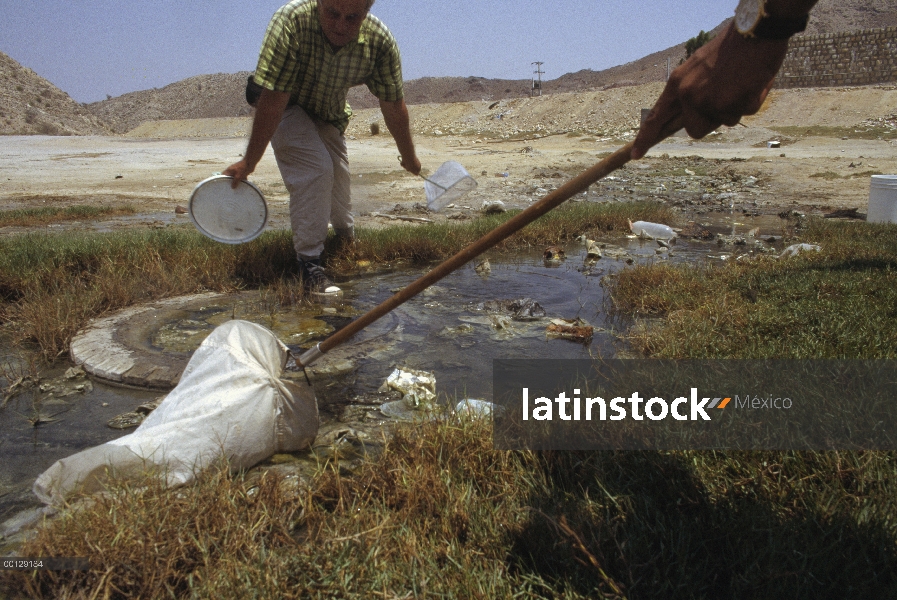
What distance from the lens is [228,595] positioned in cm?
139

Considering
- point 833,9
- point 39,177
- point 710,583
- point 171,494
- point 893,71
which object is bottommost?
point 710,583

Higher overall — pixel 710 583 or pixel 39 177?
pixel 39 177

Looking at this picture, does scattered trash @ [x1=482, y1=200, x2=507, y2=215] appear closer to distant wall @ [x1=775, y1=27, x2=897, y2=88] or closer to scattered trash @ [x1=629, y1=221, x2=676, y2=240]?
scattered trash @ [x1=629, y1=221, x2=676, y2=240]

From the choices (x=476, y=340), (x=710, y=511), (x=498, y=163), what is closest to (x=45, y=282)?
(x=476, y=340)

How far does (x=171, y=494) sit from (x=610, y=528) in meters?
1.15

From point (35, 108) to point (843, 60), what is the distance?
46619mm

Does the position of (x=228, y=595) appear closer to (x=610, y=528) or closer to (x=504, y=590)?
(x=504, y=590)

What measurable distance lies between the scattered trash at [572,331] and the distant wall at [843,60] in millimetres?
33352

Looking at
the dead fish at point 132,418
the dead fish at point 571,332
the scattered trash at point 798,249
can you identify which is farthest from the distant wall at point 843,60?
the dead fish at point 132,418

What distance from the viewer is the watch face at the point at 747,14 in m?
1.46

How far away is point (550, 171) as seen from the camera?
37.7 feet

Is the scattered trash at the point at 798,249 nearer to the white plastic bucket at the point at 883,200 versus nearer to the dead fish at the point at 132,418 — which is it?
the white plastic bucket at the point at 883,200

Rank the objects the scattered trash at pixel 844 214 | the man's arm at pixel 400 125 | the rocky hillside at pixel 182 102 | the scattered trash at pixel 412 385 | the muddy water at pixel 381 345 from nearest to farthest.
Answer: the muddy water at pixel 381 345
the scattered trash at pixel 412 385
the man's arm at pixel 400 125
the scattered trash at pixel 844 214
the rocky hillside at pixel 182 102

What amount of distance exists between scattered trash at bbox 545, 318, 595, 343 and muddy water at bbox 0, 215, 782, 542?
0.15ft
